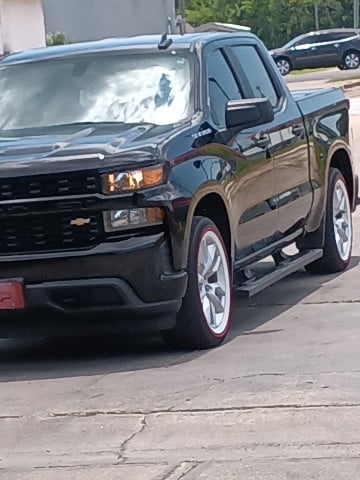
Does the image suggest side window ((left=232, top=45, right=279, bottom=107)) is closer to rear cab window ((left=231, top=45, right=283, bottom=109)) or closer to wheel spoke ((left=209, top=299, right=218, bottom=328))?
rear cab window ((left=231, top=45, right=283, bottom=109))

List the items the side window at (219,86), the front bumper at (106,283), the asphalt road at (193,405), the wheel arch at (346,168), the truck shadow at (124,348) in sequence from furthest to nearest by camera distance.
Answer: the wheel arch at (346,168)
the side window at (219,86)
the truck shadow at (124,348)
the front bumper at (106,283)
the asphalt road at (193,405)

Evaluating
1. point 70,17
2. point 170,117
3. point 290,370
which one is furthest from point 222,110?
point 70,17

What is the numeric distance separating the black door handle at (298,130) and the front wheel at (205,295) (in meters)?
1.79

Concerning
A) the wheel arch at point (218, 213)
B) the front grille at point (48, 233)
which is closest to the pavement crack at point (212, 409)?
the front grille at point (48, 233)

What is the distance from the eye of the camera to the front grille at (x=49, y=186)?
7.53 meters

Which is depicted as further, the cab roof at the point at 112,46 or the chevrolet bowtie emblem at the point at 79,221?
the cab roof at the point at 112,46

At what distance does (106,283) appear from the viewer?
7.50 m

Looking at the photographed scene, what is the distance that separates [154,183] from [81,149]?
0.46 metres

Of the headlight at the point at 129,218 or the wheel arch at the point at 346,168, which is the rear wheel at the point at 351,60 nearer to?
the wheel arch at the point at 346,168

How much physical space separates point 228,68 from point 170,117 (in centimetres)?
104

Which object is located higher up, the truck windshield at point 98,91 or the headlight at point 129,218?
the truck windshield at point 98,91

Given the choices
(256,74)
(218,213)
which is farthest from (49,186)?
(256,74)

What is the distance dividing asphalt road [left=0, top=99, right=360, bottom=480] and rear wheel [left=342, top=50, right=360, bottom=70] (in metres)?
46.4

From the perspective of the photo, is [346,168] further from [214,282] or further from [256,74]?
[214,282]
